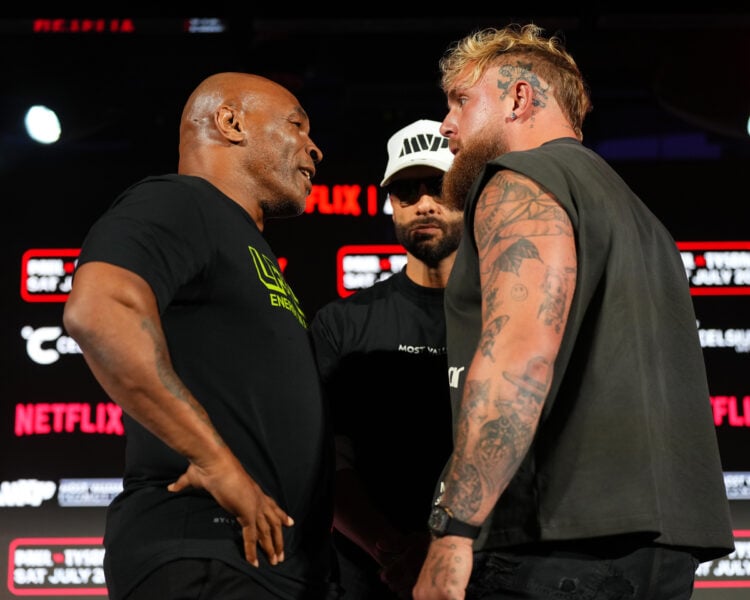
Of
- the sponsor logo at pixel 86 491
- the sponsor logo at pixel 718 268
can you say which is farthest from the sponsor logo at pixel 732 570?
the sponsor logo at pixel 86 491

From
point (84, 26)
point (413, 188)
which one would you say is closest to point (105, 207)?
point (84, 26)

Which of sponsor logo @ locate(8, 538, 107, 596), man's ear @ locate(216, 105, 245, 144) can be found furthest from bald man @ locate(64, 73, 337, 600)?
sponsor logo @ locate(8, 538, 107, 596)

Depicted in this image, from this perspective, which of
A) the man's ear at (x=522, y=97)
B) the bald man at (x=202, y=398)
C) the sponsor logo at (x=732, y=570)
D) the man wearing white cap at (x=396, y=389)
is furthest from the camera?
the sponsor logo at (x=732, y=570)

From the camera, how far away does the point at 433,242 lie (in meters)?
2.62

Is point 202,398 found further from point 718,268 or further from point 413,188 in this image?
point 718,268

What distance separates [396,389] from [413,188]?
1.81 feet

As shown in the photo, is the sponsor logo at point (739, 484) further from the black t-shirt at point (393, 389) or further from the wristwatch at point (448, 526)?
the wristwatch at point (448, 526)

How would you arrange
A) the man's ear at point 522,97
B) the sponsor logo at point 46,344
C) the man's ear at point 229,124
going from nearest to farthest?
the man's ear at point 522,97 < the man's ear at point 229,124 < the sponsor logo at point 46,344

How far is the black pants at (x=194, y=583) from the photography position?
1645 millimetres

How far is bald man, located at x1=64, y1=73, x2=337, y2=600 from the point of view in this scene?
1.58 metres

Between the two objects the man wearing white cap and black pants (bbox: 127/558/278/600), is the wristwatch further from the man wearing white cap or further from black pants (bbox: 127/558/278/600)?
the man wearing white cap

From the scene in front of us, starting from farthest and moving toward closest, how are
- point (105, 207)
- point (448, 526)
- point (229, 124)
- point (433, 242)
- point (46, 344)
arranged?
1. point (105, 207)
2. point (46, 344)
3. point (433, 242)
4. point (229, 124)
5. point (448, 526)

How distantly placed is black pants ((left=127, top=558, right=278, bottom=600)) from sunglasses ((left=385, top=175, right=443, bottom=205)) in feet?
4.18

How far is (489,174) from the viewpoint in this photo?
63.4 inches
